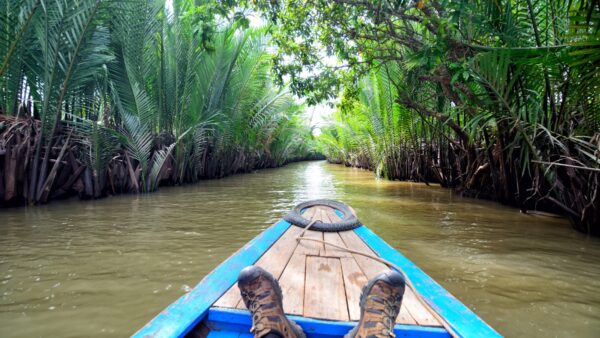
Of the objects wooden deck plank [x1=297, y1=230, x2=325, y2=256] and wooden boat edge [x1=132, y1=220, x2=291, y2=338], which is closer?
wooden boat edge [x1=132, y1=220, x2=291, y2=338]

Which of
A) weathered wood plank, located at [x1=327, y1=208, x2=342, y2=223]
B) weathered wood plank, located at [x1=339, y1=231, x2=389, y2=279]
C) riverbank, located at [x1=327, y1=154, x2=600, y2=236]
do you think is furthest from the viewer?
riverbank, located at [x1=327, y1=154, x2=600, y2=236]

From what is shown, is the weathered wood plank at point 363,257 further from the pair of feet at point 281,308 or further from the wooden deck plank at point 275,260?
the wooden deck plank at point 275,260

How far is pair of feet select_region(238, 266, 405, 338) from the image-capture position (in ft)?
4.50

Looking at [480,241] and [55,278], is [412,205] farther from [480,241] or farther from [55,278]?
[55,278]

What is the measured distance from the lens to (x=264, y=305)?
143 cm

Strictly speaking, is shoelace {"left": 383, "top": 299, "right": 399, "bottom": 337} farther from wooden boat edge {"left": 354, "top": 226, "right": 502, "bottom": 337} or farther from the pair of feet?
wooden boat edge {"left": 354, "top": 226, "right": 502, "bottom": 337}

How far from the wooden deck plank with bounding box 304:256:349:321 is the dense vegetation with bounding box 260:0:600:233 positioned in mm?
2242

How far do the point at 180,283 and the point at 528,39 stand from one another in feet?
18.8

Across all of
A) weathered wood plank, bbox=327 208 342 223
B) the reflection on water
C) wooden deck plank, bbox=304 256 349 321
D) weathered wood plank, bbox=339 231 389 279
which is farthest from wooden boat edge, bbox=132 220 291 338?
weathered wood plank, bbox=327 208 342 223

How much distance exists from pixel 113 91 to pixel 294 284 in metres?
8.37

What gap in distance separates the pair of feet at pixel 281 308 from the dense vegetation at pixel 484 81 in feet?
6.81

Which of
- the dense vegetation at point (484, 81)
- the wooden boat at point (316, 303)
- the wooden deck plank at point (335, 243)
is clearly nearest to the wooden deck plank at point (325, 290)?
the wooden boat at point (316, 303)

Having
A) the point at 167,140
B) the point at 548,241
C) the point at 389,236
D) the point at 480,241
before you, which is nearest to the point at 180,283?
the point at 389,236

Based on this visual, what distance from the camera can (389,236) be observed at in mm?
4508
